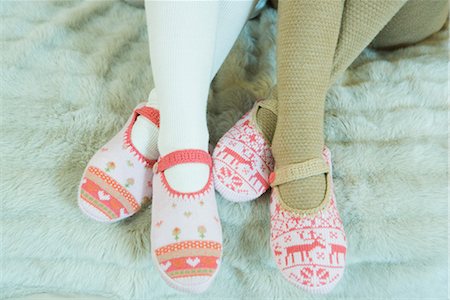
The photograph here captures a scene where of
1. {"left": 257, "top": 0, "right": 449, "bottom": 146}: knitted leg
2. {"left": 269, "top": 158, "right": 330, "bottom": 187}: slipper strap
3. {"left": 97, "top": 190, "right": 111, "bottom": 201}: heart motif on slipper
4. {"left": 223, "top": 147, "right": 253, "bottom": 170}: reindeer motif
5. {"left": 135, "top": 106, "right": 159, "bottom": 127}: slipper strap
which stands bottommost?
{"left": 97, "top": 190, "right": 111, "bottom": 201}: heart motif on slipper

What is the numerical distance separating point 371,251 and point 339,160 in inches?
5.2

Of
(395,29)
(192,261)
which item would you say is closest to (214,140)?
(192,261)

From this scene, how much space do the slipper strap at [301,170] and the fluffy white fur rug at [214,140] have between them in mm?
63

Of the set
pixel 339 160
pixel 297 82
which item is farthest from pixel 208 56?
pixel 339 160

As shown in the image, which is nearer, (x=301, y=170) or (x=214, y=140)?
(x=301, y=170)

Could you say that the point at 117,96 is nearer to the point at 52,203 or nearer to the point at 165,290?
the point at 52,203

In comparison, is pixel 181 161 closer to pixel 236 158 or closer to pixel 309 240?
pixel 236 158

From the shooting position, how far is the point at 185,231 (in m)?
0.50

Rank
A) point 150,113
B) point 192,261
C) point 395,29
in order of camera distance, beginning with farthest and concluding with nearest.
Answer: point 395,29 < point 150,113 < point 192,261

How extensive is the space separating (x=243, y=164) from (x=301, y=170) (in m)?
0.08

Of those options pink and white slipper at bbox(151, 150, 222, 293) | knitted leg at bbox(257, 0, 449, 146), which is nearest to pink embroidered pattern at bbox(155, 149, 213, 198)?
pink and white slipper at bbox(151, 150, 222, 293)

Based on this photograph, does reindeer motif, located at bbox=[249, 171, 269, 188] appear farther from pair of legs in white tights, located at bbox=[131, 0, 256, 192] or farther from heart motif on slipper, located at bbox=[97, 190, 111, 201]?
heart motif on slipper, located at bbox=[97, 190, 111, 201]

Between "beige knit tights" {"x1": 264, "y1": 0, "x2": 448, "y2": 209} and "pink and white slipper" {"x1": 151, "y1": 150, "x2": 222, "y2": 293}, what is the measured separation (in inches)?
3.9

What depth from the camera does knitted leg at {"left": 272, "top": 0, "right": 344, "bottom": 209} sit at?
1.74ft
